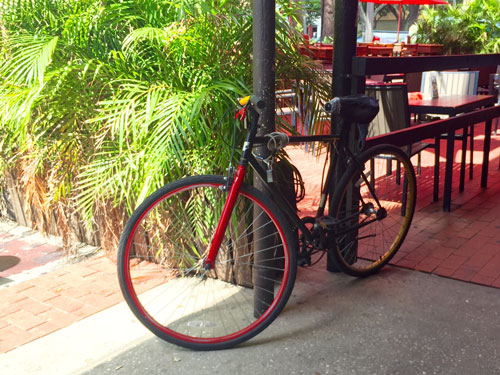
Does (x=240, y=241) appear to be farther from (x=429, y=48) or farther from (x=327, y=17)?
(x=327, y=17)

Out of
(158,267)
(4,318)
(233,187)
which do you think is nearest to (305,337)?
(233,187)

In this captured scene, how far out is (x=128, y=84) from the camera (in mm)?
2975

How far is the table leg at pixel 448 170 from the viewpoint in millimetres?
4414

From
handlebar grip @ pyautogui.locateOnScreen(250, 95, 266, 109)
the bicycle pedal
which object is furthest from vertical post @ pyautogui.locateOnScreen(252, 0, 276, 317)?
the bicycle pedal

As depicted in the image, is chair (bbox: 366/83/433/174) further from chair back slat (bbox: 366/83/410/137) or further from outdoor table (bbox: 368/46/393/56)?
outdoor table (bbox: 368/46/393/56)

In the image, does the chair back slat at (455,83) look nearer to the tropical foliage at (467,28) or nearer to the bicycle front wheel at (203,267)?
the bicycle front wheel at (203,267)

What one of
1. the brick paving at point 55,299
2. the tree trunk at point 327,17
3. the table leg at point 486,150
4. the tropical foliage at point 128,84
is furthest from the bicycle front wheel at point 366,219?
the tree trunk at point 327,17

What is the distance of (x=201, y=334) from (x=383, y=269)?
1.35 m

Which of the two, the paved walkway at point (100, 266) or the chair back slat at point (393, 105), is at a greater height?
the chair back slat at point (393, 105)

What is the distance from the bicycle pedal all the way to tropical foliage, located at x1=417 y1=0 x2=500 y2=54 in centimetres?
1116

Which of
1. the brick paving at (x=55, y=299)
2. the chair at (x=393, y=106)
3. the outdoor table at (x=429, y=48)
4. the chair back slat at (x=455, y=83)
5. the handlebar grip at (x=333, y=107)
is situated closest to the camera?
the handlebar grip at (x=333, y=107)

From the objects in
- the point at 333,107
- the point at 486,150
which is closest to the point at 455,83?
the point at 486,150

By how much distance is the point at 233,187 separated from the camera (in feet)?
8.44

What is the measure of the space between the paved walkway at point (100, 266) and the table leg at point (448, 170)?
0.29ft
